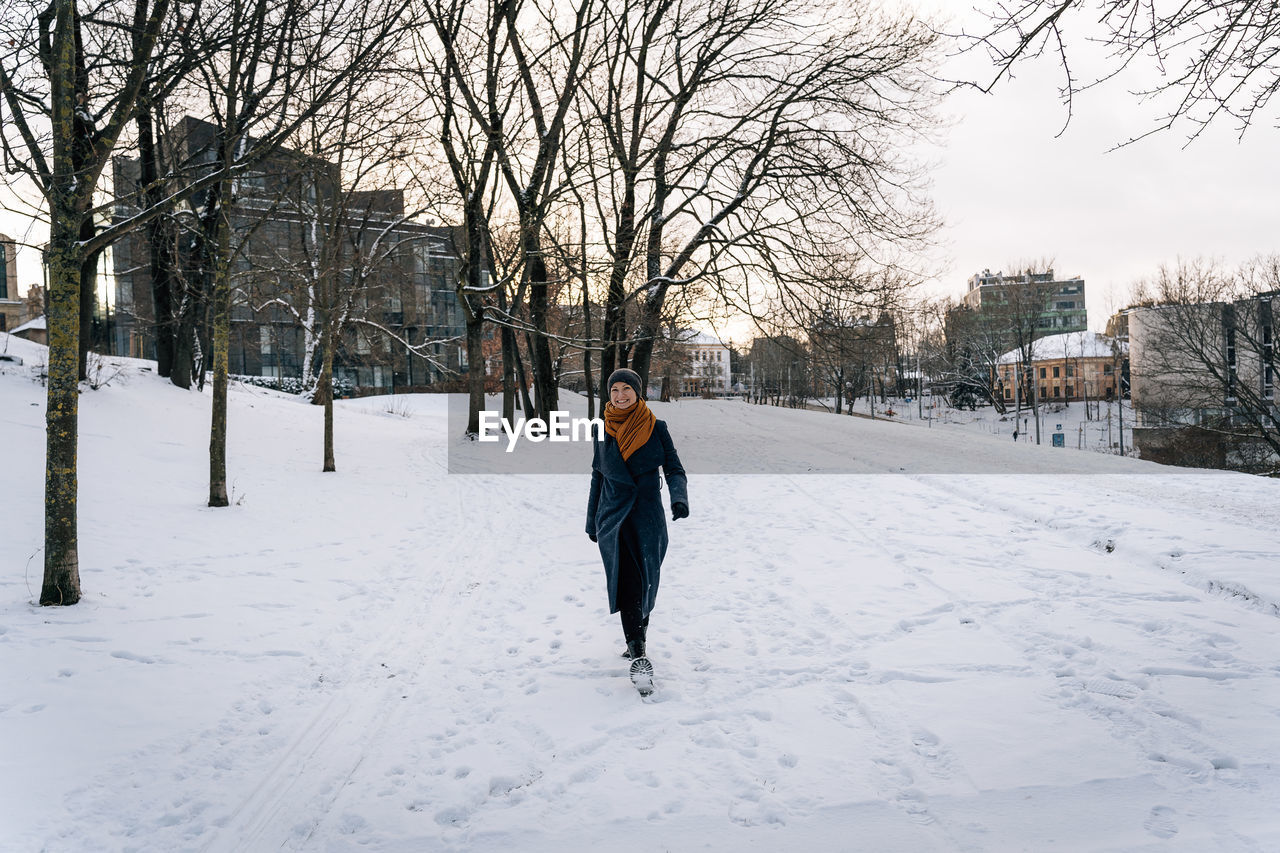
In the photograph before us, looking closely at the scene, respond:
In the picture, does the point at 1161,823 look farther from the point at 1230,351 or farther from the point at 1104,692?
the point at 1230,351

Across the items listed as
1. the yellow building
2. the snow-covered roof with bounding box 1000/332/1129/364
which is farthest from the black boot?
the snow-covered roof with bounding box 1000/332/1129/364

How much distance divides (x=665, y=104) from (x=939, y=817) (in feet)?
58.4

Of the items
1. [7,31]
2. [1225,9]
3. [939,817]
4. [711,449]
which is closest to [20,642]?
[7,31]

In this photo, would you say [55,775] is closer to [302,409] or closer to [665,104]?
[665,104]

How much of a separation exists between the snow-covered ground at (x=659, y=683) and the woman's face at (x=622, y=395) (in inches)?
69.3

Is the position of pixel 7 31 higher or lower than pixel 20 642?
higher

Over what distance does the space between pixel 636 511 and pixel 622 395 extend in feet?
2.42

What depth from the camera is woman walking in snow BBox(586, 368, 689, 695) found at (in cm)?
430

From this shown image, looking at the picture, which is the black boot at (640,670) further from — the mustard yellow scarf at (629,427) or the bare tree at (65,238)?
the bare tree at (65,238)

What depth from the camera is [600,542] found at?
4.42 metres

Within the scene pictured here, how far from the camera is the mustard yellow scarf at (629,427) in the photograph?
4371 millimetres

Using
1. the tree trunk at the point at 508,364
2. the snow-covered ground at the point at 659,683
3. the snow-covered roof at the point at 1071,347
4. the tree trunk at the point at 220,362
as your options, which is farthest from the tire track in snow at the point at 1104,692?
the snow-covered roof at the point at 1071,347

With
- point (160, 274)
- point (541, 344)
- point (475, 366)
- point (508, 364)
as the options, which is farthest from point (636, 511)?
point (160, 274)

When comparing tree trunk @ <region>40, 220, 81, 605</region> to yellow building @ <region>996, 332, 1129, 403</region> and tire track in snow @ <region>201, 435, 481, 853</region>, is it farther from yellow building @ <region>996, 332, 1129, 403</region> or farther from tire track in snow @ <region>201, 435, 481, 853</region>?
yellow building @ <region>996, 332, 1129, 403</region>
